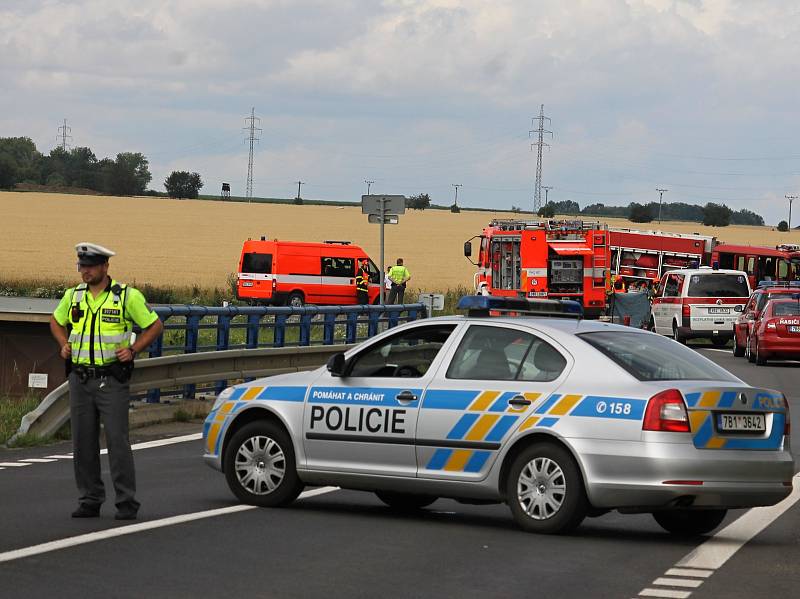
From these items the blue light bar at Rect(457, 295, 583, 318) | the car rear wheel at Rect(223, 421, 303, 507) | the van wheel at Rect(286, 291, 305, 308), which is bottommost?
the car rear wheel at Rect(223, 421, 303, 507)

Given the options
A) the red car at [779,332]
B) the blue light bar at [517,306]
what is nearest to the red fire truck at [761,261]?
the red car at [779,332]

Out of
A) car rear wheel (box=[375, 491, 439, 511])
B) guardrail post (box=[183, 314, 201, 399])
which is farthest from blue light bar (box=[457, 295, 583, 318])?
guardrail post (box=[183, 314, 201, 399])

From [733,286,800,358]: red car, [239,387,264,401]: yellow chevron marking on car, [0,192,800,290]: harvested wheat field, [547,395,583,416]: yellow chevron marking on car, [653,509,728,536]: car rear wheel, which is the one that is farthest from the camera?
[0,192,800,290]: harvested wheat field

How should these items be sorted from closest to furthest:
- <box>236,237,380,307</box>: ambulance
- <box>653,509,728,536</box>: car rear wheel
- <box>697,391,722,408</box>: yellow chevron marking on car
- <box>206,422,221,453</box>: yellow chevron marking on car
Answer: <box>697,391,722,408</box>: yellow chevron marking on car → <box>653,509,728,536</box>: car rear wheel → <box>206,422,221,453</box>: yellow chevron marking on car → <box>236,237,380,307</box>: ambulance

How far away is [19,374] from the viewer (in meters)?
18.6

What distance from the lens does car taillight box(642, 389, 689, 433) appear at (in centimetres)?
947

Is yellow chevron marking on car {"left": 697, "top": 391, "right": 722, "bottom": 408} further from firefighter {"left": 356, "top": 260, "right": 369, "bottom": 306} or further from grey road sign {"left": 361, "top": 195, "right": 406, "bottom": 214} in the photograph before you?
firefighter {"left": 356, "top": 260, "right": 369, "bottom": 306}

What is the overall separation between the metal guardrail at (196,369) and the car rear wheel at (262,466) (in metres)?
4.46

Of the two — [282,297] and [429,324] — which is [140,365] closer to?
[429,324]

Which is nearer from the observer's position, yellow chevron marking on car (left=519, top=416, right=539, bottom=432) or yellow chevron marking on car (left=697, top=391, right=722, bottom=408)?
yellow chevron marking on car (left=697, top=391, right=722, bottom=408)

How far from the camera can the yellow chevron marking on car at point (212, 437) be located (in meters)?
11.2

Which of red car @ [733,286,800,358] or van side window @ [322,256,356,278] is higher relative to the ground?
van side window @ [322,256,356,278]

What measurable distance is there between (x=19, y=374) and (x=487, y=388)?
9722 mm

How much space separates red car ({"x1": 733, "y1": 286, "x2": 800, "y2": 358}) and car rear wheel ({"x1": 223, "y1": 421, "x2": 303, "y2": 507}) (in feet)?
73.0
